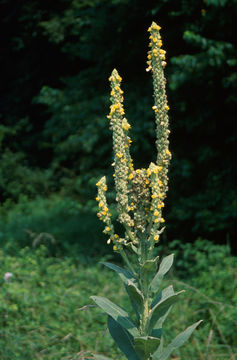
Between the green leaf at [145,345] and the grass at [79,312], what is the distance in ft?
3.66

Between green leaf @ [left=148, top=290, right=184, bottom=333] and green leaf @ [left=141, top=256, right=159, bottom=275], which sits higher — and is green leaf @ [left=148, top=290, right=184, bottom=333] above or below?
below

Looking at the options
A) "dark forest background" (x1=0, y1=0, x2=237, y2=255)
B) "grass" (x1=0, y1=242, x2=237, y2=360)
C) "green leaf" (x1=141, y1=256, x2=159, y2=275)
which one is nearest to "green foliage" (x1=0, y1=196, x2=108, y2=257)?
"dark forest background" (x1=0, y1=0, x2=237, y2=255)

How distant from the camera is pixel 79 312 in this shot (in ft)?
14.1

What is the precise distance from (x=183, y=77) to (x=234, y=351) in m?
2.92

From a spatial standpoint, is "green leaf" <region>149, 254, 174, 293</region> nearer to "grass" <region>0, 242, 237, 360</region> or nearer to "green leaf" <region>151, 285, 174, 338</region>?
"green leaf" <region>151, 285, 174, 338</region>

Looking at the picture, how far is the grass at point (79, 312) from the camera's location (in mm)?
3615

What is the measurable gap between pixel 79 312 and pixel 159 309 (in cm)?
244

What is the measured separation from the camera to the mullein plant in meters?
1.92

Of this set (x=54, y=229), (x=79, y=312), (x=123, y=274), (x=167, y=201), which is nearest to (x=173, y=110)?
(x=167, y=201)

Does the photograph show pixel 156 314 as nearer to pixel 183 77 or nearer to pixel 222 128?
pixel 183 77

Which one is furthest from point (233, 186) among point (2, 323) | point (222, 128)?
point (2, 323)

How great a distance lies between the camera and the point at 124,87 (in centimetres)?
673

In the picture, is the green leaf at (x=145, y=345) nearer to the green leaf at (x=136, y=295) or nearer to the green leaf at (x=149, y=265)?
the green leaf at (x=136, y=295)

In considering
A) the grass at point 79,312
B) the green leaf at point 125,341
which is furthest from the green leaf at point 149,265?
the grass at point 79,312
